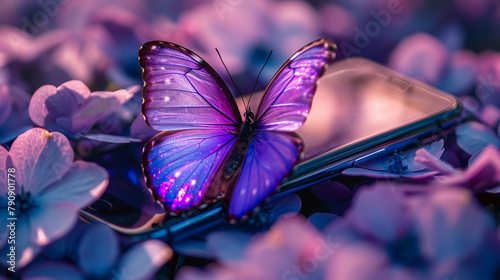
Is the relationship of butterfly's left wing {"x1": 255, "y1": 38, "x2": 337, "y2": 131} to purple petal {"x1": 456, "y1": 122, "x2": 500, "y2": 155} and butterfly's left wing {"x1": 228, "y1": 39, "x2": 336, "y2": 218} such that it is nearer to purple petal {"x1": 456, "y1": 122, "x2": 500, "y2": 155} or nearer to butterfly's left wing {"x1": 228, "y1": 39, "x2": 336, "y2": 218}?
butterfly's left wing {"x1": 228, "y1": 39, "x2": 336, "y2": 218}

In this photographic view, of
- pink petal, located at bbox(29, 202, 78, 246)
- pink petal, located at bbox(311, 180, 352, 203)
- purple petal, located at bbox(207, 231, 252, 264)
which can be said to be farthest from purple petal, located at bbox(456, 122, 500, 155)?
pink petal, located at bbox(29, 202, 78, 246)

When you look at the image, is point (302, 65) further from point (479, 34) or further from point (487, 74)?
point (479, 34)

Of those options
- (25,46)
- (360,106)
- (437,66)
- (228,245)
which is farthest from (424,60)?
(25,46)

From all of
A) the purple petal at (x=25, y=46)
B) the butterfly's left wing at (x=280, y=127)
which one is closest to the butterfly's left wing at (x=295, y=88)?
the butterfly's left wing at (x=280, y=127)

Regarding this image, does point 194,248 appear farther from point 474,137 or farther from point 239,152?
point 474,137

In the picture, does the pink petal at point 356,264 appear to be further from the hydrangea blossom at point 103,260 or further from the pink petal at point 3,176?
the pink petal at point 3,176
